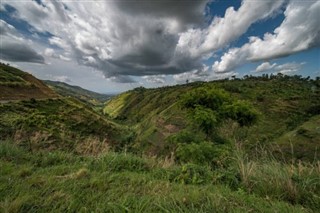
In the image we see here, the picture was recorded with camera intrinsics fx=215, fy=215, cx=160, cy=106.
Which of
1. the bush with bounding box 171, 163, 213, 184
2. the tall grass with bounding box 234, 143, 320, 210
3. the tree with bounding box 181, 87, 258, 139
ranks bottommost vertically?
the tree with bounding box 181, 87, 258, 139

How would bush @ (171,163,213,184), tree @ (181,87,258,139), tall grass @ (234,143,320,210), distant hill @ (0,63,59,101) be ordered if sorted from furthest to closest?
distant hill @ (0,63,59,101)
tree @ (181,87,258,139)
bush @ (171,163,213,184)
tall grass @ (234,143,320,210)

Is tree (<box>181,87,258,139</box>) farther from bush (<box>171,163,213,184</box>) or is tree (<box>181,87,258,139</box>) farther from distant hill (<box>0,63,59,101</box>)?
distant hill (<box>0,63,59,101</box>)

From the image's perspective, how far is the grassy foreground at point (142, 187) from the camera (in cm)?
258

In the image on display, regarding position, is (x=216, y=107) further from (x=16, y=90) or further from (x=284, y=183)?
(x=16, y=90)

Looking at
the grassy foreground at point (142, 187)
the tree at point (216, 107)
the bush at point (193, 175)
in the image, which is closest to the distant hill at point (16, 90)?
the tree at point (216, 107)

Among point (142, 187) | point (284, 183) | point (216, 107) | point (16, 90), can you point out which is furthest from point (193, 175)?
point (16, 90)

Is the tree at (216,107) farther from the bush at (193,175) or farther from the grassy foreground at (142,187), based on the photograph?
the grassy foreground at (142,187)

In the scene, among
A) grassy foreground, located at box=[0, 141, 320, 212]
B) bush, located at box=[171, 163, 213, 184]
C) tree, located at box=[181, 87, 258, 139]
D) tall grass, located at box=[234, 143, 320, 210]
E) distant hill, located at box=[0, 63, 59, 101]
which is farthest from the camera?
distant hill, located at box=[0, 63, 59, 101]

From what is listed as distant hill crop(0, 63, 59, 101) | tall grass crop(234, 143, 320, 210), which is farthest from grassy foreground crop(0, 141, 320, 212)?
distant hill crop(0, 63, 59, 101)

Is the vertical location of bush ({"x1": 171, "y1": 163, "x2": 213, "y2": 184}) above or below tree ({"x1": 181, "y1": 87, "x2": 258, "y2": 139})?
above

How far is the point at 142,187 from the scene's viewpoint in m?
3.28

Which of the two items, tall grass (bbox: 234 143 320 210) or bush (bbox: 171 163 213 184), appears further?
bush (bbox: 171 163 213 184)

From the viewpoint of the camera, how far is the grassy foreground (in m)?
2.58

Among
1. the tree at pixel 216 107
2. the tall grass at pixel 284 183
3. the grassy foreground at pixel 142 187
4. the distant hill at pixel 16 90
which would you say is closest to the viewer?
the grassy foreground at pixel 142 187
